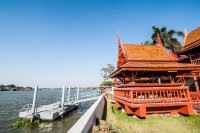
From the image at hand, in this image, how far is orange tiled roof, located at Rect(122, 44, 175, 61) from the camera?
1149 cm

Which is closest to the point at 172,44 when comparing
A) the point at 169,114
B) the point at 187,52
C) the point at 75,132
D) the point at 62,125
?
the point at 187,52

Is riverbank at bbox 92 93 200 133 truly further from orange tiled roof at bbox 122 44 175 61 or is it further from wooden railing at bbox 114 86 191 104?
orange tiled roof at bbox 122 44 175 61

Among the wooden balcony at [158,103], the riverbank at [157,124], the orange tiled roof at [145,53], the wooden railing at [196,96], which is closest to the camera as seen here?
the riverbank at [157,124]

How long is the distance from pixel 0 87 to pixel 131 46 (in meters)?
220

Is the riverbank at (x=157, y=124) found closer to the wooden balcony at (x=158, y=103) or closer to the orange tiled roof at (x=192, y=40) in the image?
the wooden balcony at (x=158, y=103)

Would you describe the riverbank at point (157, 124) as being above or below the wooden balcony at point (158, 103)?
below

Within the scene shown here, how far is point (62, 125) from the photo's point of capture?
15.3m

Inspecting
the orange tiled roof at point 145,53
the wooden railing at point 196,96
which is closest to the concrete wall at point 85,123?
the orange tiled roof at point 145,53

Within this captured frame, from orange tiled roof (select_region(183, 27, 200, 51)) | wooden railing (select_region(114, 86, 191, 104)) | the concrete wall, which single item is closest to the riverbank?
the concrete wall

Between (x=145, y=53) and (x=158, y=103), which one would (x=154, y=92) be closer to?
(x=158, y=103)

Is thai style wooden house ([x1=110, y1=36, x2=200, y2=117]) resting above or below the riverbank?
above

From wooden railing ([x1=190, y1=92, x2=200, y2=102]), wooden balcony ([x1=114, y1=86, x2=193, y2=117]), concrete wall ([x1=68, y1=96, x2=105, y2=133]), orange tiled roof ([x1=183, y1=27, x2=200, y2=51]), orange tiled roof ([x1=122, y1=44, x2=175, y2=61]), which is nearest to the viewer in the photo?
concrete wall ([x1=68, y1=96, x2=105, y2=133])

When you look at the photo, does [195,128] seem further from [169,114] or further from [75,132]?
[75,132]

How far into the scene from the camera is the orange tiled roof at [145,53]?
37.7 ft
